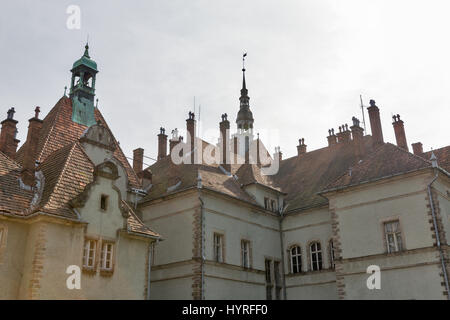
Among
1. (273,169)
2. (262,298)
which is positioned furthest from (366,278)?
(273,169)

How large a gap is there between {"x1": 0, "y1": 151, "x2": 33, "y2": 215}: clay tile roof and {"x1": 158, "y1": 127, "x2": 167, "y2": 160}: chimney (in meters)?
16.7

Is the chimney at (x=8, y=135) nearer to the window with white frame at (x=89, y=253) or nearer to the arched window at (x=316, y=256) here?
the window with white frame at (x=89, y=253)

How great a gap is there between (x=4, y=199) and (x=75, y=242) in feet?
12.3

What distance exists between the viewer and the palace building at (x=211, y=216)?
22.1 metres

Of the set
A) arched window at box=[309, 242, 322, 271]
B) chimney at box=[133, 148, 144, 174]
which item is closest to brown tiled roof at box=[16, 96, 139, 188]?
chimney at box=[133, 148, 144, 174]

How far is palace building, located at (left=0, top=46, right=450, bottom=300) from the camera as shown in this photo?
872 inches

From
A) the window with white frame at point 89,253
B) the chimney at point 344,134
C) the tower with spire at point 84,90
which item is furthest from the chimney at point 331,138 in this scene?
the window with white frame at point 89,253

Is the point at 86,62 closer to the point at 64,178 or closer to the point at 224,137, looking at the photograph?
the point at 224,137

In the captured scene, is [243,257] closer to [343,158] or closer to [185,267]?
[185,267]

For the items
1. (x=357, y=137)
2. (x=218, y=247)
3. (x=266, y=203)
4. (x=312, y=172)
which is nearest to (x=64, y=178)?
(x=218, y=247)

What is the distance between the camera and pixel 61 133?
103 ft

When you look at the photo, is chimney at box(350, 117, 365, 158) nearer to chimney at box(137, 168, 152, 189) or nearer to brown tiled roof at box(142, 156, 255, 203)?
brown tiled roof at box(142, 156, 255, 203)

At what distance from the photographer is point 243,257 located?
32.7 meters

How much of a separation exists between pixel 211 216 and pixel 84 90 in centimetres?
1377
